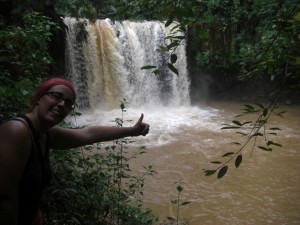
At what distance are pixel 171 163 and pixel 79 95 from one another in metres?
5.20

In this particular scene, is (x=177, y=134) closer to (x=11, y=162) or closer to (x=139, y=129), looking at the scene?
(x=139, y=129)

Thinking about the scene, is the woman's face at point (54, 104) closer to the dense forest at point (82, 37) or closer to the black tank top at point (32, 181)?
the black tank top at point (32, 181)

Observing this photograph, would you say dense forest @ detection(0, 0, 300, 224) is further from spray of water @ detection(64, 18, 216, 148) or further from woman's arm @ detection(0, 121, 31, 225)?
spray of water @ detection(64, 18, 216, 148)

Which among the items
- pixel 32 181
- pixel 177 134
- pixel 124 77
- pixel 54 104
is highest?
pixel 54 104

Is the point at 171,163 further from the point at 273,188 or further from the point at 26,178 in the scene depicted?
the point at 26,178

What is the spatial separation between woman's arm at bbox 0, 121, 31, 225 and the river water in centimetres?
371

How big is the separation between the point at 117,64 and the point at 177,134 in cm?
389

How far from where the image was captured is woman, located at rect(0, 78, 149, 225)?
115 cm

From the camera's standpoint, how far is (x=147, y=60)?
11773 mm

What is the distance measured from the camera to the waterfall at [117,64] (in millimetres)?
10547

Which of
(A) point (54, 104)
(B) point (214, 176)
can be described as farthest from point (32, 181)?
(B) point (214, 176)

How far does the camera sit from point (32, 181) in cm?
125

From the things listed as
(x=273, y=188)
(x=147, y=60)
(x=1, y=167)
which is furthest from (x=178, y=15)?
(x=147, y=60)

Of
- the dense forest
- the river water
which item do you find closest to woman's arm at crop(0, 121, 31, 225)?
the dense forest
